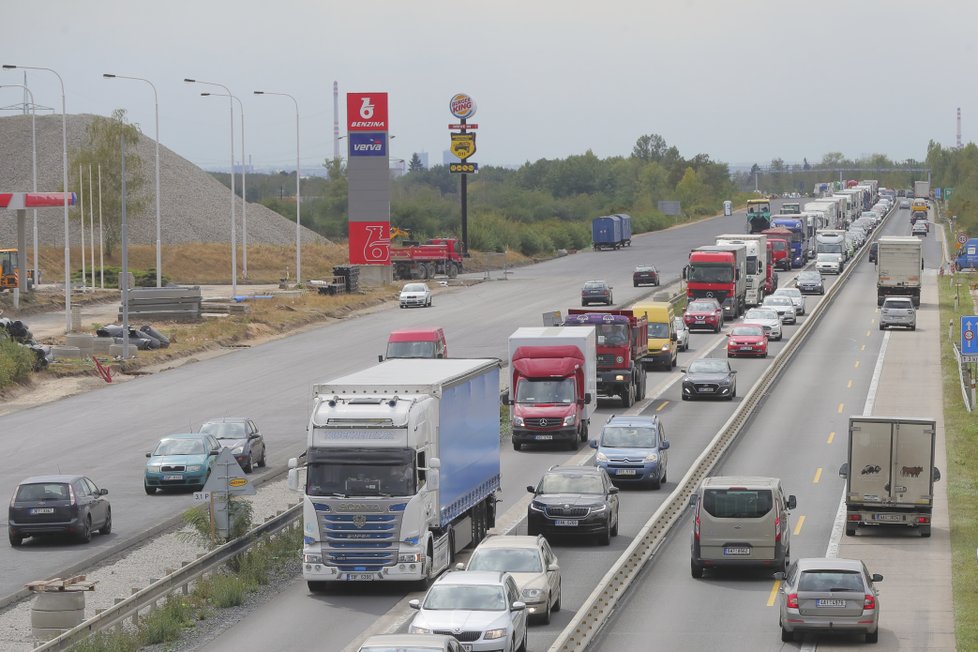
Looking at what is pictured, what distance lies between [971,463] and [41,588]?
27.6 metres

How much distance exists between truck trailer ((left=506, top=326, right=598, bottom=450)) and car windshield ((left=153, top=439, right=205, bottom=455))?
383 inches

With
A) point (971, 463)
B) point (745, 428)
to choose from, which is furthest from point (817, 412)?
point (971, 463)

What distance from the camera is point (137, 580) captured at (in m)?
29.2

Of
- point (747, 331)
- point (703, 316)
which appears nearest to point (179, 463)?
point (747, 331)

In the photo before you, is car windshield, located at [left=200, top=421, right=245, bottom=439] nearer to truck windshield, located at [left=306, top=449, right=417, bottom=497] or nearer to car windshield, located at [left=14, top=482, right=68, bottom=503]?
car windshield, located at [left=14, top=482, right=68, bottom=503]

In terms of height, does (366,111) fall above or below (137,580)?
above

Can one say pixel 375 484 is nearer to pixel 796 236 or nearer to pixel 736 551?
pixel 736 551

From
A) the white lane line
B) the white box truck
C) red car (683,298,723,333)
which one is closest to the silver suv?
the white lane line

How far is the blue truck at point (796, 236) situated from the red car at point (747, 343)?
164ft

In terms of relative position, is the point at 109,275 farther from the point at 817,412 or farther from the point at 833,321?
the point at 817,412

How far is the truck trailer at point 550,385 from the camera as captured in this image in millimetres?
44125

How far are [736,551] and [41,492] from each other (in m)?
14.8

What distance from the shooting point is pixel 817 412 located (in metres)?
52.2

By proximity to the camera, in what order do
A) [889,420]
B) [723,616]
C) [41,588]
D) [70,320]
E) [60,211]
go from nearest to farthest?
[41,588] < [723,616] < [889,420] < [70,320] < [60,211]
